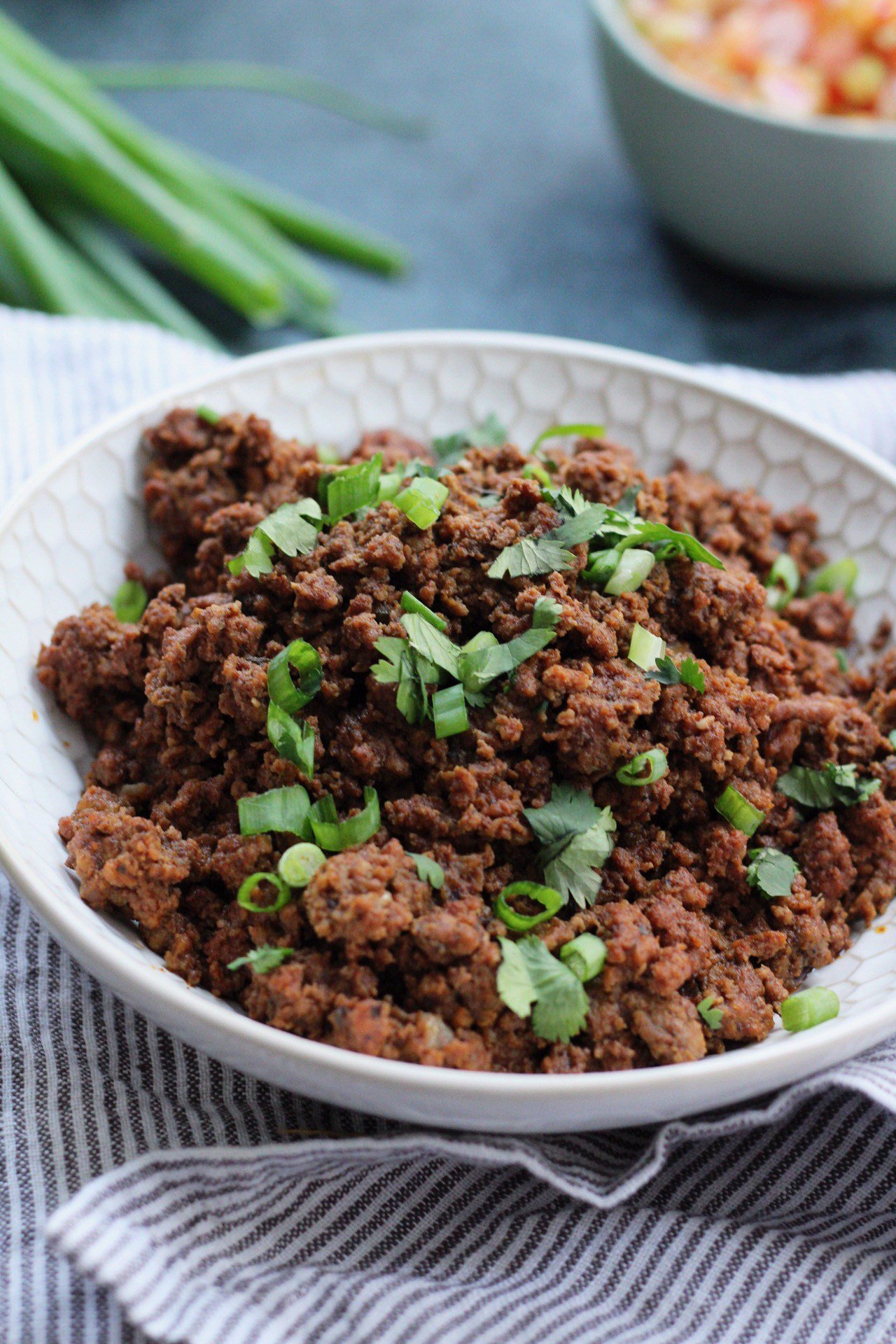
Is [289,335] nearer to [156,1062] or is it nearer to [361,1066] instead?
[156,1062]

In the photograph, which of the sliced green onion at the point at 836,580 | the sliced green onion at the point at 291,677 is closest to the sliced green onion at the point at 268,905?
the sliced green onion at the point at 291,677

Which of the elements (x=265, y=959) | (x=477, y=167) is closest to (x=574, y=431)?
(x=265, y=959)

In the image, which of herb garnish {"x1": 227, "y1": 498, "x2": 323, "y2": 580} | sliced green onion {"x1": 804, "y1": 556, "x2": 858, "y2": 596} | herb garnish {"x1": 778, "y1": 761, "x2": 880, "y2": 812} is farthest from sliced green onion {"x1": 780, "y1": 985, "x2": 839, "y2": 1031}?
herb garnish {"x1": 227, "y1": 498, "x2": 323, "y2": 580}

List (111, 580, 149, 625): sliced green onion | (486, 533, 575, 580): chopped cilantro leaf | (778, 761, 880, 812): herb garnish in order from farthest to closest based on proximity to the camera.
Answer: (111, 580, 149, 625): sliced green onion < (778, 761, 880, 812): herb garnish < (486, 533, 575, 580): chopped cilantro leaf

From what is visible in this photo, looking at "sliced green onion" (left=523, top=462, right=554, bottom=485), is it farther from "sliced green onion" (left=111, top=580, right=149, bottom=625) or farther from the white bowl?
the white bowl

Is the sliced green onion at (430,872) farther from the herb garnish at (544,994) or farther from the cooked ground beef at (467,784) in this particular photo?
the herb garnish at (544,994)

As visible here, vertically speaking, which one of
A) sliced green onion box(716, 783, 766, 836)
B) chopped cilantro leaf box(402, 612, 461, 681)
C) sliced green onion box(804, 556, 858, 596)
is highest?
chopped cilantro leaf box(402, 612, 461, 681)
